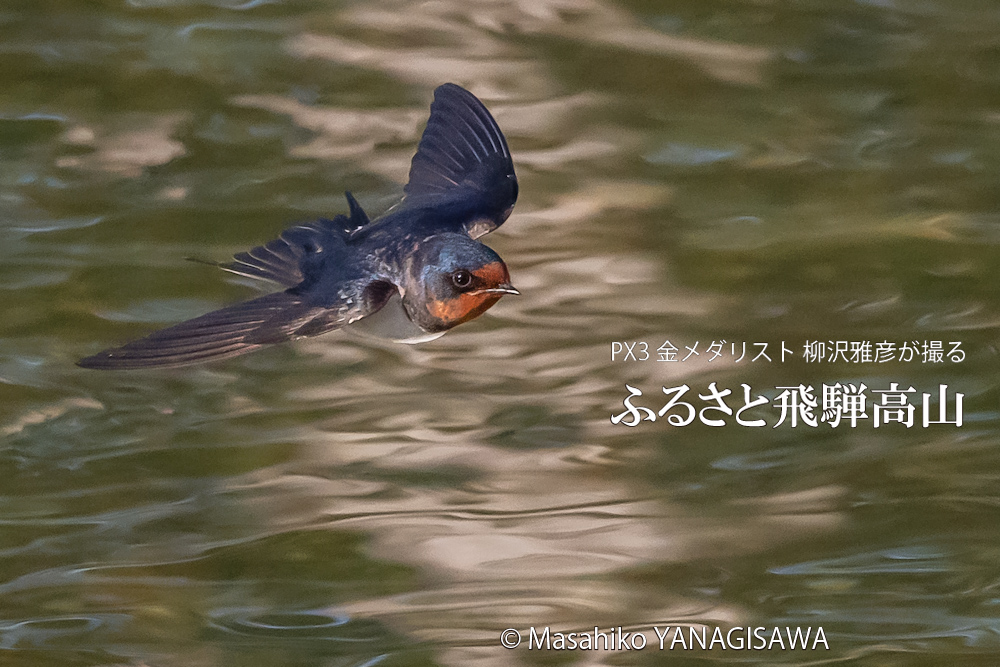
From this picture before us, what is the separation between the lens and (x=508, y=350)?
82cm

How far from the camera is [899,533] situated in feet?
2.81

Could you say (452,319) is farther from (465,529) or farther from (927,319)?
(927,319)

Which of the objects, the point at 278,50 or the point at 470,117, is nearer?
the point at 470,117

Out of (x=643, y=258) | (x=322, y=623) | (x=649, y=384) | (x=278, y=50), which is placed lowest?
(x=322, y=623)

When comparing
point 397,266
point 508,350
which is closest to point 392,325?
point 397,266

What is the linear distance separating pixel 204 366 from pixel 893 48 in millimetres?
708

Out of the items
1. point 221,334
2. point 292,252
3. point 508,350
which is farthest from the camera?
point 508,350

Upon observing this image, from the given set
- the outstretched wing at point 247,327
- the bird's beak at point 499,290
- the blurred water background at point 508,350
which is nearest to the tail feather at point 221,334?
the outstretched wing at point 247,327

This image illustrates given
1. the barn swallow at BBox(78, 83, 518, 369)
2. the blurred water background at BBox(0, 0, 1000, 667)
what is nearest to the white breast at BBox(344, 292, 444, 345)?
the barn swallow at BBox(78, 83, 518, 369)

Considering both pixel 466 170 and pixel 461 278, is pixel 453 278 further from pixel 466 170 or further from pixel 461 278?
pixel 466 170

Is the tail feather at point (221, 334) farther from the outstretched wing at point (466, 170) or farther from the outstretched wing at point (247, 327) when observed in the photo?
the outstretched wing at point (466, 170)

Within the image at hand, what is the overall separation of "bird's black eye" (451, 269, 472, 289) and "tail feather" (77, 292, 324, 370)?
3.6 inches

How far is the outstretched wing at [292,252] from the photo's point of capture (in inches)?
25.1

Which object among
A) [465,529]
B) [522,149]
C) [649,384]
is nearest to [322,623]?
[465,529]
